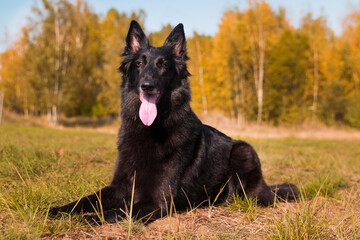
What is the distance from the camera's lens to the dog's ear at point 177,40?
3.55 meters

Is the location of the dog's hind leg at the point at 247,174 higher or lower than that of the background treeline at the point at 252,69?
lower

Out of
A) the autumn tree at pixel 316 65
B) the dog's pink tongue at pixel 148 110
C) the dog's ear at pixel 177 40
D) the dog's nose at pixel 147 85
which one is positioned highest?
the autumn tree at pixel 316 65

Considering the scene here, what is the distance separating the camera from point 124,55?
3574mm

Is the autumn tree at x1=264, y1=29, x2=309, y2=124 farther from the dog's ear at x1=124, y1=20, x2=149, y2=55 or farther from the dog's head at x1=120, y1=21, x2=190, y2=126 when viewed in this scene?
the dog's ear at x1=124, y1=20, x2=149, y2=55

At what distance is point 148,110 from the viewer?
3.04m

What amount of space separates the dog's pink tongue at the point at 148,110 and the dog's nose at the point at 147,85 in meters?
0.13

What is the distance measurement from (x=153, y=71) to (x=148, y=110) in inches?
19.0

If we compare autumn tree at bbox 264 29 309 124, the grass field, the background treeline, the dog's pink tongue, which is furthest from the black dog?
autumn tree at bbox 264 29 309 124

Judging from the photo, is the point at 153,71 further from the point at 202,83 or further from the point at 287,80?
the point at 202,83


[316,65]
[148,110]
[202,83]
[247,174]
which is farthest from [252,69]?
[148,110]

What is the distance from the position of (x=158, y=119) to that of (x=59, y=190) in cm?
139


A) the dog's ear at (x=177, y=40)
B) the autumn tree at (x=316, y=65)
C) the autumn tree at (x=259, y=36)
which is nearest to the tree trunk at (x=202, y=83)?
the autumn tree at (x=259, y=36)

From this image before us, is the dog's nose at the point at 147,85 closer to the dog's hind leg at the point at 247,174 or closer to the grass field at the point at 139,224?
the grass field at the point at 139,224

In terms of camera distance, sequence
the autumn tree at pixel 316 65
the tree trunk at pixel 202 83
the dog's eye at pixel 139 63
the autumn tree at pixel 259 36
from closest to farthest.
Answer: the dog's eye at pixel 139 63, the autumn tree at pixel 259 36, the autumn tree at pixel 316 65, the tree trunk at pixel 202 83
